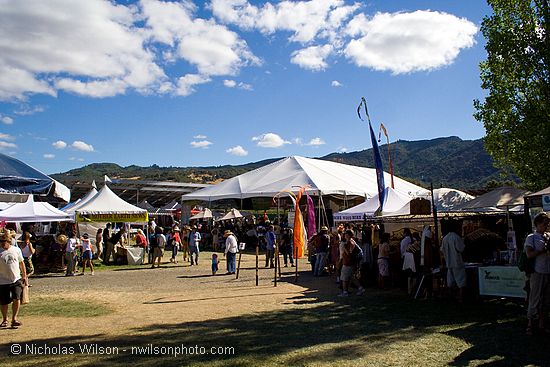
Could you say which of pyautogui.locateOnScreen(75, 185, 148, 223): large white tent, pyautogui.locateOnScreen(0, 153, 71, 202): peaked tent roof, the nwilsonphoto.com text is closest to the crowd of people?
pyautogui.locateOnScreen(75, 185, 148, 223): large white tent

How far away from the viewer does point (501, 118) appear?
1731 centimetres

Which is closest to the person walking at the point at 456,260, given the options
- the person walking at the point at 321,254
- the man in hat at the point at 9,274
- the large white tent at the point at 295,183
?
the person walking at the point at 321,254

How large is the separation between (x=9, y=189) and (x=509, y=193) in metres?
17.8

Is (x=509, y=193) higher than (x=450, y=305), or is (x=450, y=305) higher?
(x=509, y=193)

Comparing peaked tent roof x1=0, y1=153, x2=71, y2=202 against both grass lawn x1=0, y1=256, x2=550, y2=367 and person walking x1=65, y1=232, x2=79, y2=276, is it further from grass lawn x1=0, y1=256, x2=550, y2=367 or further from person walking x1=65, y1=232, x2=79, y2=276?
grass lawn x1=0, y1=256, x2=550, y2=367

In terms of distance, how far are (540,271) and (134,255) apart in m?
14.9

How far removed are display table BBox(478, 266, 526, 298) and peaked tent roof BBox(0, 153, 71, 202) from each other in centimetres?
1706

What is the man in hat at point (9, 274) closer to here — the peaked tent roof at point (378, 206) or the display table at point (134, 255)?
the peaked tent roof at point (378, 206)

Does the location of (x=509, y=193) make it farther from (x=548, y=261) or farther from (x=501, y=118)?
(x=501, y=118)

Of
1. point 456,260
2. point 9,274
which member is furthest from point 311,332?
point 9,274

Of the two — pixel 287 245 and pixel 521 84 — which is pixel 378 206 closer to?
pixel 287 245

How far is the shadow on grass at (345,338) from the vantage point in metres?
5.51

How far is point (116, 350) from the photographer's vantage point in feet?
19.6

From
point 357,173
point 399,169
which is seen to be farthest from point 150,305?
point 399,169
